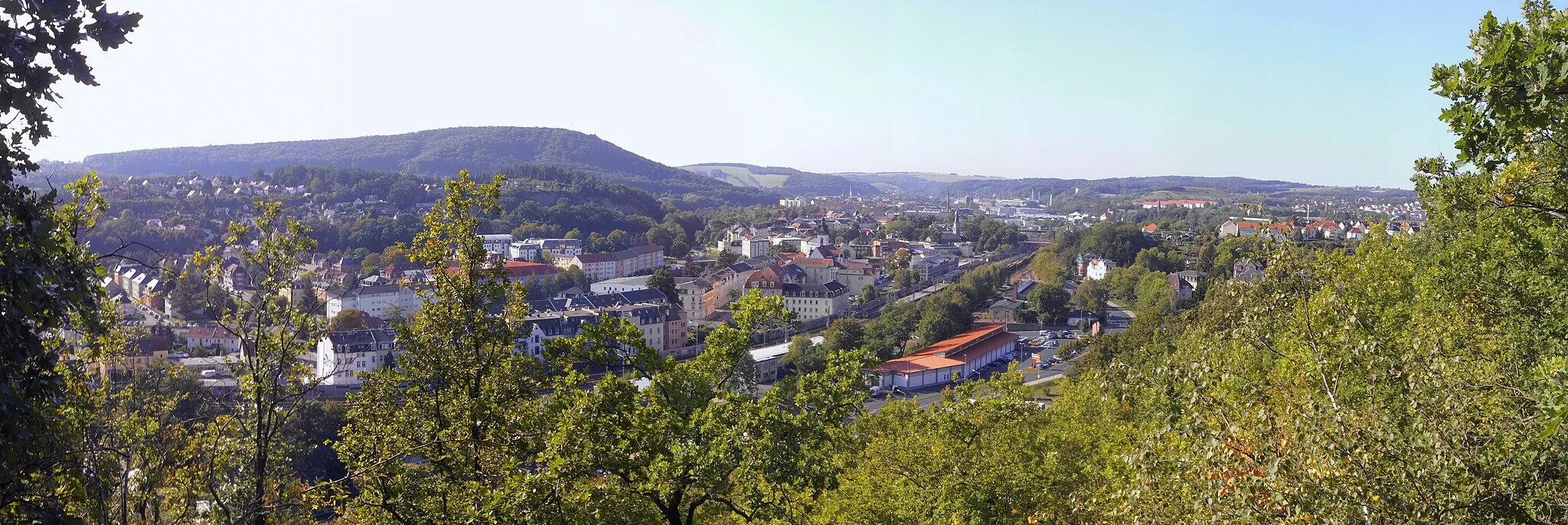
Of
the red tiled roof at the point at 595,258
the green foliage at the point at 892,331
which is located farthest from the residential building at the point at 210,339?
the red tiled roof at the point at 595,258

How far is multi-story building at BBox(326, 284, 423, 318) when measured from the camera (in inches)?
1836

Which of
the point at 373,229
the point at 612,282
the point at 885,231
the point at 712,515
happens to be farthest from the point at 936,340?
the point at 885,231

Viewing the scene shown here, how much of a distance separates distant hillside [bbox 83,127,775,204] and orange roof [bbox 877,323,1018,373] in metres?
101

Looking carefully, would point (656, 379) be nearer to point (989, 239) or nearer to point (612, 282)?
point (612, 282)

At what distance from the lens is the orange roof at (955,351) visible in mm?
34844

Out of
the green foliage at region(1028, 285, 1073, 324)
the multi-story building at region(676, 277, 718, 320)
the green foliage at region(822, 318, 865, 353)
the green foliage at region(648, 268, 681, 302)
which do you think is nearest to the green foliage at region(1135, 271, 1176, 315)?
the green foliage at region(1028, 285, 1073, 324)

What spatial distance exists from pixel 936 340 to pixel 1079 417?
2659cm

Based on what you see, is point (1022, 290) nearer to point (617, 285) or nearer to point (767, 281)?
point (767, 281)

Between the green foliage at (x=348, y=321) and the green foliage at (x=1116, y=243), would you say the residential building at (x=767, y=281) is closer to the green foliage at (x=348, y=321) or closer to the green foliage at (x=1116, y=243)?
the green foliage at (x=348, y=321)

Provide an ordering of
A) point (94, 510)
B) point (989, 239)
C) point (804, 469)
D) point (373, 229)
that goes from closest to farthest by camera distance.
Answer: point (94, 510)
point (804, 469)
point (373, 229)
point (989, 239)

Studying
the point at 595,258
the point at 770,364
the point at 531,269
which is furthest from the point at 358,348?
the point at 595,258

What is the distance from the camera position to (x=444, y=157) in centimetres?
14600

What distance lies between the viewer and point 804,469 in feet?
18.1

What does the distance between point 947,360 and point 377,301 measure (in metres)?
29.9
